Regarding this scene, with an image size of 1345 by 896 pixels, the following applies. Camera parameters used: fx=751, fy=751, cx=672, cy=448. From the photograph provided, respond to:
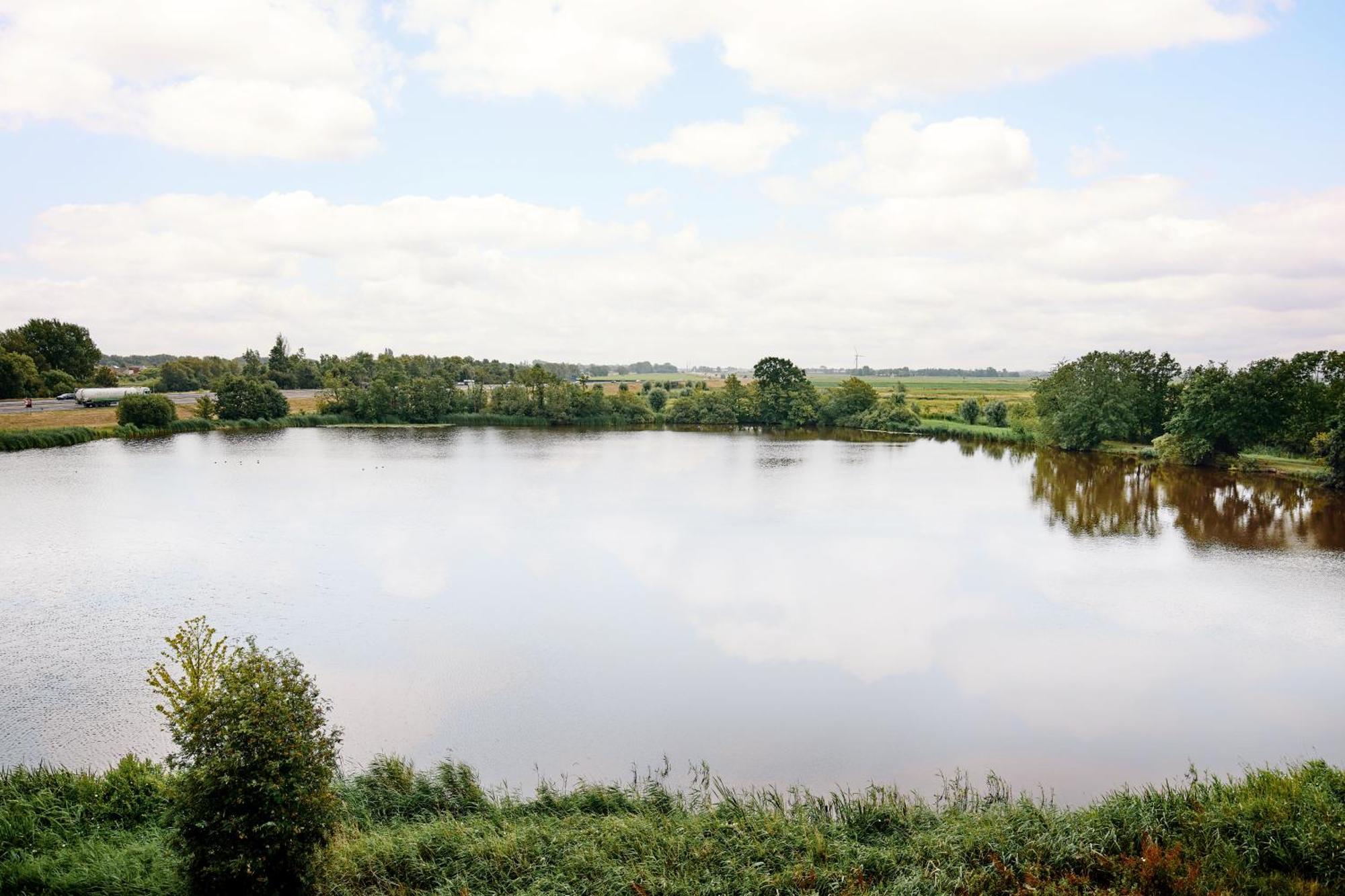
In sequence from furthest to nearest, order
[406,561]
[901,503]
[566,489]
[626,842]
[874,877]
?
[566,489] < [901,503] < [406,561] < [626,842] < [874,877]

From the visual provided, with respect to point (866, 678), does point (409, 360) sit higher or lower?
higher

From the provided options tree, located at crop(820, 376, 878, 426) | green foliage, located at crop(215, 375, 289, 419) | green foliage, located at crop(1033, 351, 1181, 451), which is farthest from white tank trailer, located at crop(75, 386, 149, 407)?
green foliage, located at crop(1033, 351, 1181, 451)

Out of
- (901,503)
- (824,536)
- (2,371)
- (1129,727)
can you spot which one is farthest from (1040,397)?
(2,371)

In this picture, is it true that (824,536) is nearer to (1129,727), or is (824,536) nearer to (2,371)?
(1129,727)

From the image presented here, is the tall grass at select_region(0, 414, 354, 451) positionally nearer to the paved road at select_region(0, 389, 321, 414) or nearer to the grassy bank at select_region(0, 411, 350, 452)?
the grassy bank at select_region(0, 411, 350, 452)

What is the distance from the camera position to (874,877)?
7.05 m

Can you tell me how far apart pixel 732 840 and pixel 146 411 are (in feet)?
178

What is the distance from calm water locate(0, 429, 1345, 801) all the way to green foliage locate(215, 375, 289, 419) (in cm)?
2841

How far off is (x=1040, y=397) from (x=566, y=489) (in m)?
34.3

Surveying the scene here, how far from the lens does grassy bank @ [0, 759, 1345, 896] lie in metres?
6.75

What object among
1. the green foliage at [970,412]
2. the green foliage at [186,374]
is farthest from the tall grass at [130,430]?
the green foliage at [970,412]

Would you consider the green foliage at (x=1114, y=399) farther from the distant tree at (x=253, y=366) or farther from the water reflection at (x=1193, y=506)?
the distant tree at (x=253, y=366)

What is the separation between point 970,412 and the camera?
202 feet

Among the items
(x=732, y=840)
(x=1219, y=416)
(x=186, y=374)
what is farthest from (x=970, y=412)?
(x=186, y=374)
